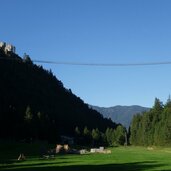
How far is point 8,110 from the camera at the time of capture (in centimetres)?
14188

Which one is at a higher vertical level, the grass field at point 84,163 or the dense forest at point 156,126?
the dense forest at point 156,126

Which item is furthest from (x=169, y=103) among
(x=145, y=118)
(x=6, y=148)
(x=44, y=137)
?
(x=6, y=148)

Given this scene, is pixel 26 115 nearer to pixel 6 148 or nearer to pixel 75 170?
pixel 6 148

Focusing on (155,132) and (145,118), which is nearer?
(155,132)

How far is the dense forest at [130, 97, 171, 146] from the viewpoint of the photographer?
16650 cm

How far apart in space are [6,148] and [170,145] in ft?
232

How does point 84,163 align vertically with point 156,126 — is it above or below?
below

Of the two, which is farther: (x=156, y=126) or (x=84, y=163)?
(x=156, y=126)

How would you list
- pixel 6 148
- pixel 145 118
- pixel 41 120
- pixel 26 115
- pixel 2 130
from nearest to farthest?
pixel 6 148 → pixel 2 130 → pixel 26 115 → pixel 41 120 → pixel 145 118

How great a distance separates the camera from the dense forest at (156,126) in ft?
546

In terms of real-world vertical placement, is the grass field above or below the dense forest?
below

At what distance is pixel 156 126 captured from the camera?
180500 mm

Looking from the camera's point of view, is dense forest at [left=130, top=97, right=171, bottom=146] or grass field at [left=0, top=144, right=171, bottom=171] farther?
dense forest at [left=130, top=97, right=171, bottom=146]

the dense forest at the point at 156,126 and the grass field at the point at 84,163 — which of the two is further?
A: the dense forest at the point at 156,126
